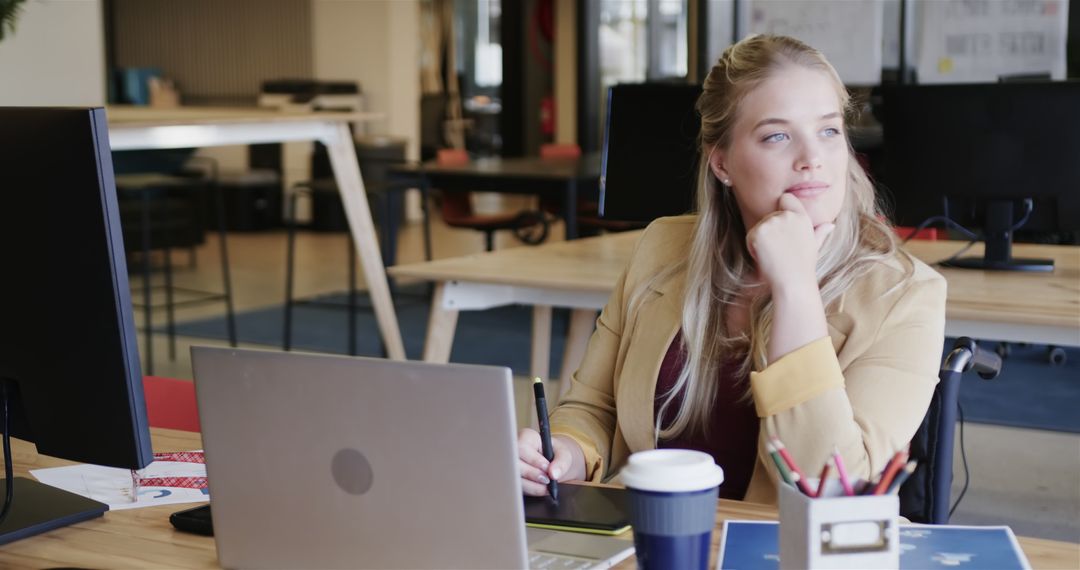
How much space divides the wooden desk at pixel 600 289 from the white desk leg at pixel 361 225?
102 centimetres

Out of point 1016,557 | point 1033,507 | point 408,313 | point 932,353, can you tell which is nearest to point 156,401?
point 932,353

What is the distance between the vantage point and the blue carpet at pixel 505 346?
14.6ft

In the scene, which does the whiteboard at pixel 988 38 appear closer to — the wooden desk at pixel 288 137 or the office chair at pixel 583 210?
the office chair at pixel 583 210

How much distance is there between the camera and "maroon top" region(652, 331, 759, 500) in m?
1.65

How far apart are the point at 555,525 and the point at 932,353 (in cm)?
52

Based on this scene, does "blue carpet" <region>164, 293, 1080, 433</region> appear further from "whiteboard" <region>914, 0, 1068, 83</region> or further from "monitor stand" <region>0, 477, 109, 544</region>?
"monitor stand" <region>0, 477, 109, 544</region>

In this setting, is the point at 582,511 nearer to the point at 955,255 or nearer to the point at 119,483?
the point at 119,483

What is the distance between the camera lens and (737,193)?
1.69 m

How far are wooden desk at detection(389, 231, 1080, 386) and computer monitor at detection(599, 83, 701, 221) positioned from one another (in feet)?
0.55

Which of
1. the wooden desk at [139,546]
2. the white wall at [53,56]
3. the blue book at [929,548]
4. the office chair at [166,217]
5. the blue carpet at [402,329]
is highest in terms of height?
the white wall at [53,56]

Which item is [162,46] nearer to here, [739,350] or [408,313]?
[408,313]

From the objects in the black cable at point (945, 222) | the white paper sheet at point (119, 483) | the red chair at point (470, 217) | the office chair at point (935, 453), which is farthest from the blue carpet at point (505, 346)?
the white paper sheet at point (119, 483)

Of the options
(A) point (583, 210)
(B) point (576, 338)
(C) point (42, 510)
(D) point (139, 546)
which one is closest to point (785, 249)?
(D) point (139, 546)

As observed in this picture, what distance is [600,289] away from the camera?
2709 mm
